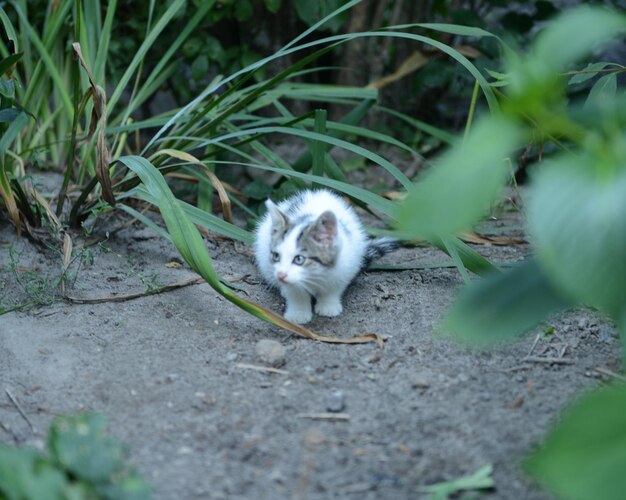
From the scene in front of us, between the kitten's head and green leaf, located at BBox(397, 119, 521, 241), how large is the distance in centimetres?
138

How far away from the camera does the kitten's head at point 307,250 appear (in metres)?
2.78

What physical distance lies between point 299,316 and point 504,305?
4.68 ft

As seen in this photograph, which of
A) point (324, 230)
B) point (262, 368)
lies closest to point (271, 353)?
point (262, 368)

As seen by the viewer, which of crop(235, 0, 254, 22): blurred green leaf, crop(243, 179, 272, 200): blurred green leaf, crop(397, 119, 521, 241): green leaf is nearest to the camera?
crop(397, 119, 521, 241): green leaf

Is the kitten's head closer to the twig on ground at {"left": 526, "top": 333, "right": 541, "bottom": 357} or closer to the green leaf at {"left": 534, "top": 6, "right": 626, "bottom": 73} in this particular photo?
the twig on ground at {"left": 526, "top": 333, "right": 541, "bottom": 357}

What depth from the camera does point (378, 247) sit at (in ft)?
10.5

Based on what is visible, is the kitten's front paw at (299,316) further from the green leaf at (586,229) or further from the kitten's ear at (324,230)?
the green leaf at (586,229)

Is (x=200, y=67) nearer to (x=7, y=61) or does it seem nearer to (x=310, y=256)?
(x=7, y=61)

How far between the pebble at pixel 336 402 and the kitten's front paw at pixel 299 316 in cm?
61

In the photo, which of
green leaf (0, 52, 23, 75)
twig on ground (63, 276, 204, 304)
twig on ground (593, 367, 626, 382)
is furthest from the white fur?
green leaf (0, 52, 23, 75)

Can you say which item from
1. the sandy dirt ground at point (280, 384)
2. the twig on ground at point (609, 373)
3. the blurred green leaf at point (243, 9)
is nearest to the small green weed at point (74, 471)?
the sandy dirt ground at point (280, 384)

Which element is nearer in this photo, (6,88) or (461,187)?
(461,187)

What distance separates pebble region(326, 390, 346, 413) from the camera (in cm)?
218

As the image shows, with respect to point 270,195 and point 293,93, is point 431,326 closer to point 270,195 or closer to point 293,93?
point 270,195
